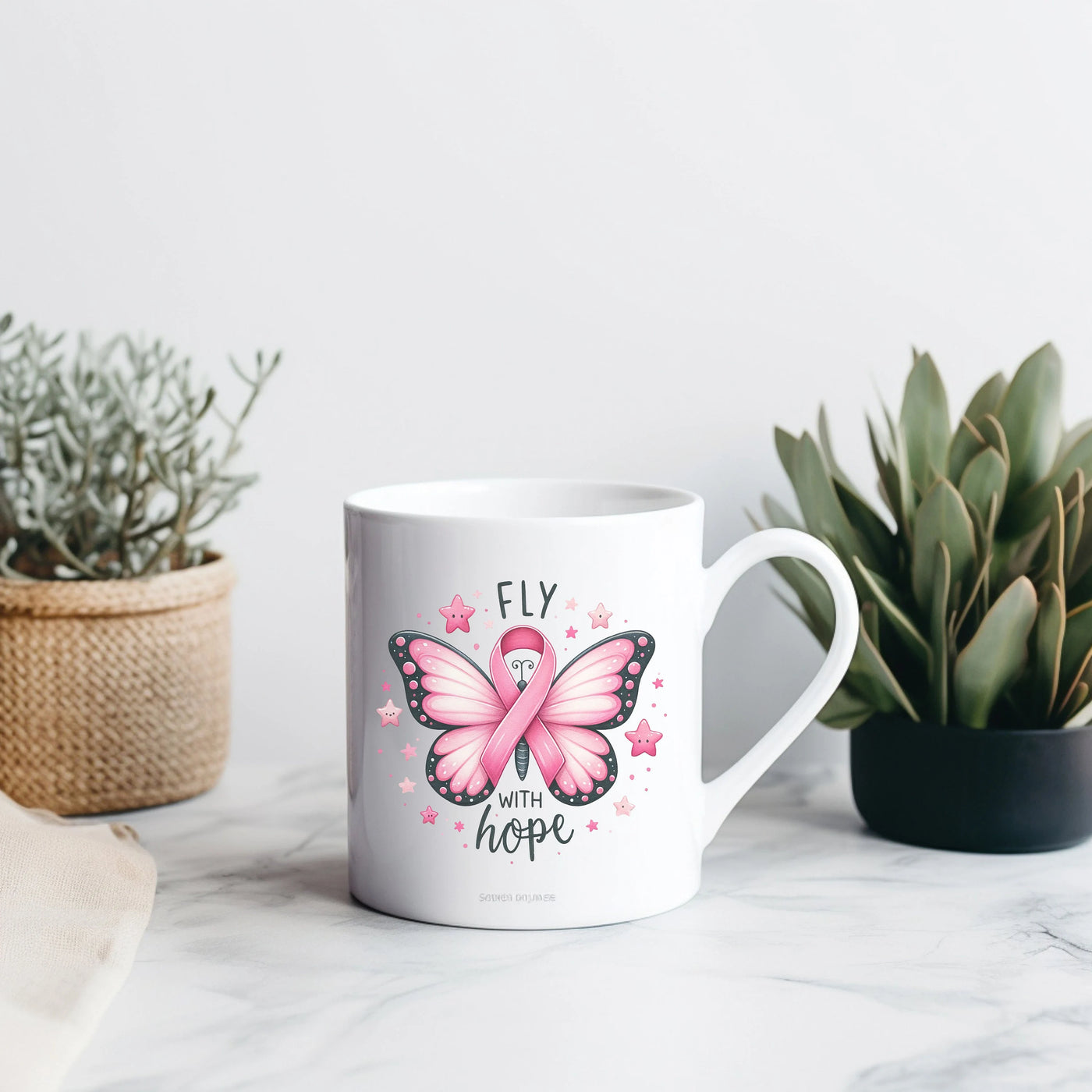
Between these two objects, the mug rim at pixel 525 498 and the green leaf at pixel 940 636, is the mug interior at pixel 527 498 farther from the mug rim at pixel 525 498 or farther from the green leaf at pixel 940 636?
the green leaf at pixel 940 636

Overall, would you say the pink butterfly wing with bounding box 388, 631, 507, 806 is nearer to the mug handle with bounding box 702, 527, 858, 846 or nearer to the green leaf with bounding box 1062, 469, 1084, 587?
the mug handle with bounding box 702, 527, 858, 846

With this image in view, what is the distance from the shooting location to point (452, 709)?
0.51 m

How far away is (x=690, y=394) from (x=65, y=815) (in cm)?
43

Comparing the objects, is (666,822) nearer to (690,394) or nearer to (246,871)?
(246,871)

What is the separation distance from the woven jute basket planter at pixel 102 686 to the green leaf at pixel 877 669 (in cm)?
35

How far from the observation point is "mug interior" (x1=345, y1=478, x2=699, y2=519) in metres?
0.61

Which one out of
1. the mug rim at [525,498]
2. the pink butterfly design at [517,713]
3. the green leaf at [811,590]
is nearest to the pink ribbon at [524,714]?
the pink butterfly design at [517,713]

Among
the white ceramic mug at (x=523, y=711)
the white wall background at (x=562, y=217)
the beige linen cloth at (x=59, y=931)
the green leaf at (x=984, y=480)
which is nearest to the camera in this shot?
the beige linen cloth at (x=59, y=931)

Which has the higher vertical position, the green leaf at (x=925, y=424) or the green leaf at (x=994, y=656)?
the green leaf at (x=925, y=424)

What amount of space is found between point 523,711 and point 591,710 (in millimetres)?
28

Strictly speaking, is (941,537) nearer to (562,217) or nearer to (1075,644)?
(1075,644)

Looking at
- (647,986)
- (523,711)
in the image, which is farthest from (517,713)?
(647,986)

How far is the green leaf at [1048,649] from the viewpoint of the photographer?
0.59m

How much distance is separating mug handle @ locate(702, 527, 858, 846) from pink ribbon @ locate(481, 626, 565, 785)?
8cm
